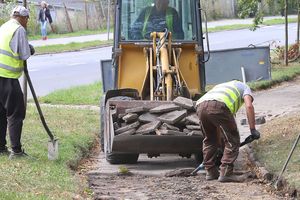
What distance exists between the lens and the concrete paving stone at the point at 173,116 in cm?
998

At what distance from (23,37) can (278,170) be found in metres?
3.65

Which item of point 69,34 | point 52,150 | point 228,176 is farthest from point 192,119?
point 69,34

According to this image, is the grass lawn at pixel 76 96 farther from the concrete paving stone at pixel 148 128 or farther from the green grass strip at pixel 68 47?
the green grass strip at pixel 68 47

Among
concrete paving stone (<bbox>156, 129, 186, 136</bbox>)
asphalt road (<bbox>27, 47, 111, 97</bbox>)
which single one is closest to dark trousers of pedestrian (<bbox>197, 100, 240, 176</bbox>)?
concrete paving stone (<bbox>156, 129, 186, 136</bbox>)

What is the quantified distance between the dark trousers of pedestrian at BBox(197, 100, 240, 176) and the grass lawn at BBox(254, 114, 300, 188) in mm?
559

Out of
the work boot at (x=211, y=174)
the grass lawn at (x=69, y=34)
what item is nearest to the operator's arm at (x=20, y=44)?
the work boot at (x=211, y=174)

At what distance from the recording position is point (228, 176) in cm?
947

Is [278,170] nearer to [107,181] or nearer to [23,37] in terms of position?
[107,181]

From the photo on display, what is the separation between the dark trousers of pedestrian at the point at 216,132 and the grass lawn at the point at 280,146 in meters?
0.56

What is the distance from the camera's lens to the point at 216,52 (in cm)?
1944

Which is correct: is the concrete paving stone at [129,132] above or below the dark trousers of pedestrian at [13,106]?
below

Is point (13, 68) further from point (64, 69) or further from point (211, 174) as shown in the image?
point (64, 69)

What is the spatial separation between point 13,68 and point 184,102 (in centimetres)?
233

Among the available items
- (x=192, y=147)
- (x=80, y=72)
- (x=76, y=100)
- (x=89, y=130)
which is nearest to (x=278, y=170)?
(x=192, y=147)
